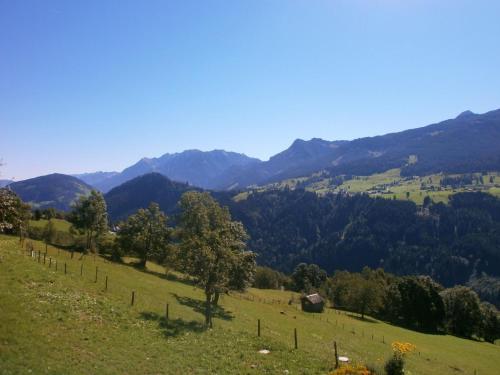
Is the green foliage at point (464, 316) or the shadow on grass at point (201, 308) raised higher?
the shadow on grass at point (201, 308)

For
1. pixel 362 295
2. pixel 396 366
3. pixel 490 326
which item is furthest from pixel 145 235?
pixel 490 326

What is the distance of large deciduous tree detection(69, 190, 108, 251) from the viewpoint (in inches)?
3607

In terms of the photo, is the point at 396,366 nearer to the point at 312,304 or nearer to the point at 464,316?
the point at 312,304

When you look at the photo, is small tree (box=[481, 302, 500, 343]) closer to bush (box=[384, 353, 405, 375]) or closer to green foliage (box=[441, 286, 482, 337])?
green foliage (box=[441, 286, 482, 337])

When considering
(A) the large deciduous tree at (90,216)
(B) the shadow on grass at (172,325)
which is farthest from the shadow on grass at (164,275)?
(B) the shadow on grass at (172,325)

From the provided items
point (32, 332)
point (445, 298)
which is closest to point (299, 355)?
point (32, 332)

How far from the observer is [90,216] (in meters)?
91.8

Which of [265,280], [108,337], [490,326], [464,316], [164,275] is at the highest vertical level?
[108,337]

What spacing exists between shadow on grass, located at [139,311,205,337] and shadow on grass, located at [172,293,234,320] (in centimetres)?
1266

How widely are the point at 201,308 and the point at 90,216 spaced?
46.2 meters

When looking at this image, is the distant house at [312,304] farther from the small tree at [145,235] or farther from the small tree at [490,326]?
the small tree at [490,326]

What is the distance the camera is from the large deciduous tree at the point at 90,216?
301 ft

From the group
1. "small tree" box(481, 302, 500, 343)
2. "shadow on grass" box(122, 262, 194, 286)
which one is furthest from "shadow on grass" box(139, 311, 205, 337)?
"small tree" box(481, 302, 500, 343)

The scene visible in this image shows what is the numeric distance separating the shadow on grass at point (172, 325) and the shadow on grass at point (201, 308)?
1266 centimetres
